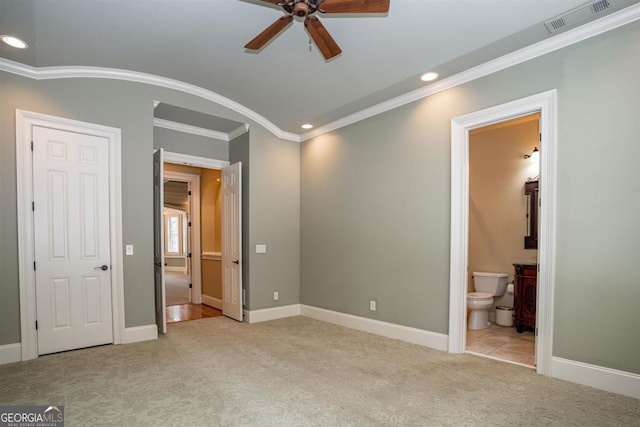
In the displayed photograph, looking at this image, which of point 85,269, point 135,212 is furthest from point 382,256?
point 85,269

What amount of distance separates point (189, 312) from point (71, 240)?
96.9 inches

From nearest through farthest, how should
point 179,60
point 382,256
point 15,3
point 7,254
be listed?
point 15,3 < point 7,254 < point 179,60 < point 382,256

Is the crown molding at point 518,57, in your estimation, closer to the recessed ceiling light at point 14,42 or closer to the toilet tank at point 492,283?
the toilet tank at point 492,283

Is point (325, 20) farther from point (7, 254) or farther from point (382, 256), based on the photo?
point (7, 254)

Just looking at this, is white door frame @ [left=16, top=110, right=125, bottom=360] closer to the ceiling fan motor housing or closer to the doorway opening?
the doorway opening

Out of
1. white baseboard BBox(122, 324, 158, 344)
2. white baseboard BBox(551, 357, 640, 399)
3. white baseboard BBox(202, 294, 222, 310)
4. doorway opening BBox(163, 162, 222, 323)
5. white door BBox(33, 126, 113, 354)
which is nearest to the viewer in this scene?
white baseboard BBox(551, 357, 640, 399)

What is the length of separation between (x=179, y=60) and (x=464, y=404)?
13.7 feet

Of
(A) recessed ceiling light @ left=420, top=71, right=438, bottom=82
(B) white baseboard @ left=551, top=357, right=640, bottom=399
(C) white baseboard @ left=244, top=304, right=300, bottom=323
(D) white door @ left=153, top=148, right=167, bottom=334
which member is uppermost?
(A) recessed ceiling light @ left=420, top=71, right=438, bottom=82

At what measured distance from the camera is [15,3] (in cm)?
265

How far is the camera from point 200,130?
520cm

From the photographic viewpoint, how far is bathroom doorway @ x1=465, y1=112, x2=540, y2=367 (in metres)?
4.56

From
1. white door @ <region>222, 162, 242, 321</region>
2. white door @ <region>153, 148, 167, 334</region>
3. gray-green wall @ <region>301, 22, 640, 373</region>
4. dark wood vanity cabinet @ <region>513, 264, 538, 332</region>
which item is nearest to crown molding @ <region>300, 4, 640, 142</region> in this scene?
gray-green wall @ <region>301, 22, 640, 373</region>

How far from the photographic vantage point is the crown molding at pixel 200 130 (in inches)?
191

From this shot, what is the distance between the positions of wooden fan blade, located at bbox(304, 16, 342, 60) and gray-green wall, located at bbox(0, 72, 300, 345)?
2.45 meters
